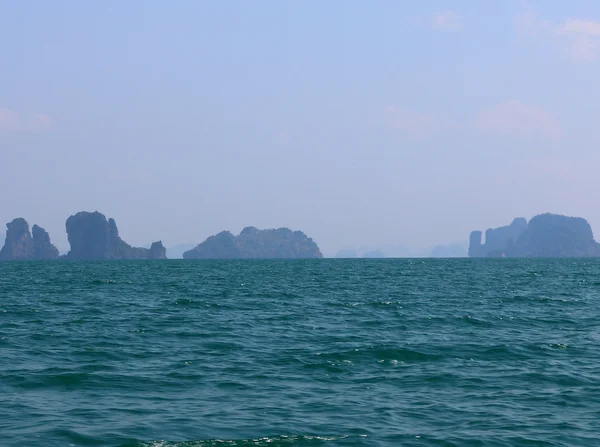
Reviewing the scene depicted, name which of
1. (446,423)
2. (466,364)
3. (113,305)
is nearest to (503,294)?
(113,305)

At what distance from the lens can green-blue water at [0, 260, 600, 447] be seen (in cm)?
1708

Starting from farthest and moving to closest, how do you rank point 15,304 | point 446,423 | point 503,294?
point 503,294, point 15,304, point 446,423

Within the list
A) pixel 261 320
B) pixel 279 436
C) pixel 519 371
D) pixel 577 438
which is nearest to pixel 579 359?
pixel 519 371

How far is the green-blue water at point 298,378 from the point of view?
672 inches

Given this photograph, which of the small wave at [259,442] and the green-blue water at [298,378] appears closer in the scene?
the small wave at [259,442]

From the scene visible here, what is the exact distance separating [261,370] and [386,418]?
24.4ft

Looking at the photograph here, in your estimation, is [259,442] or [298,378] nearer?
[259,442]

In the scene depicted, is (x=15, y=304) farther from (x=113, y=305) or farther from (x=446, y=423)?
(x=446, y=423)

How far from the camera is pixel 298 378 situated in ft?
77.2

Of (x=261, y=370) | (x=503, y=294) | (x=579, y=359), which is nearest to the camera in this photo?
(x=261, y=370)

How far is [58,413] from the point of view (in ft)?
60.9

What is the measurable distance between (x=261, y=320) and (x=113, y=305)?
49.7ft

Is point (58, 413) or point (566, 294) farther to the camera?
point (566, 294)

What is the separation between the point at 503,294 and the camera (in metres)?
63.0
